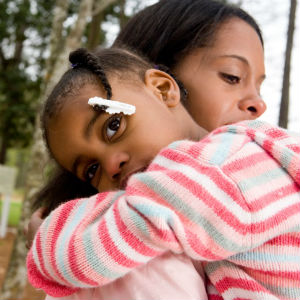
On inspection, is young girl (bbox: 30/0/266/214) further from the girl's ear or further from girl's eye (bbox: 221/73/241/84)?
the girl's ear

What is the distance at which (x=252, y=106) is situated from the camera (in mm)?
1556

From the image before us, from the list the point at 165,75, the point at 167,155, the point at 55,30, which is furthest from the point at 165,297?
the point at 55,30

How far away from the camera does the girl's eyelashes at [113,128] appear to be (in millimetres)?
1226

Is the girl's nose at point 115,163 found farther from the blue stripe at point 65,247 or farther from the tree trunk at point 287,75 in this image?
the tree trunk at point 287,75

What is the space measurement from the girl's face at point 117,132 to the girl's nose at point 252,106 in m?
0.26

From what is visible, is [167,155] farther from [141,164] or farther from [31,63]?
[31,63]

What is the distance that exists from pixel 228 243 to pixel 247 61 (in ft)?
2.91

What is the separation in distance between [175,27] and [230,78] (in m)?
0.34

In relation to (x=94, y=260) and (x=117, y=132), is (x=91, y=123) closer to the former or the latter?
(x=117, y=132)

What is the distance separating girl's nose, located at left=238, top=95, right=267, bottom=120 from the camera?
1.54 metres

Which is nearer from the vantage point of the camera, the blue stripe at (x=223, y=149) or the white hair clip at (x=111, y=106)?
the blue stripe at (x=223, y=149)

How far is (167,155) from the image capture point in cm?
96

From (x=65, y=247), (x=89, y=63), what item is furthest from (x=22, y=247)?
(x=65, y=247)

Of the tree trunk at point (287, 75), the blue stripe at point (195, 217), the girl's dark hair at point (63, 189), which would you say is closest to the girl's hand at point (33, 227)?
the girl's dark hair at point (63, 189)
